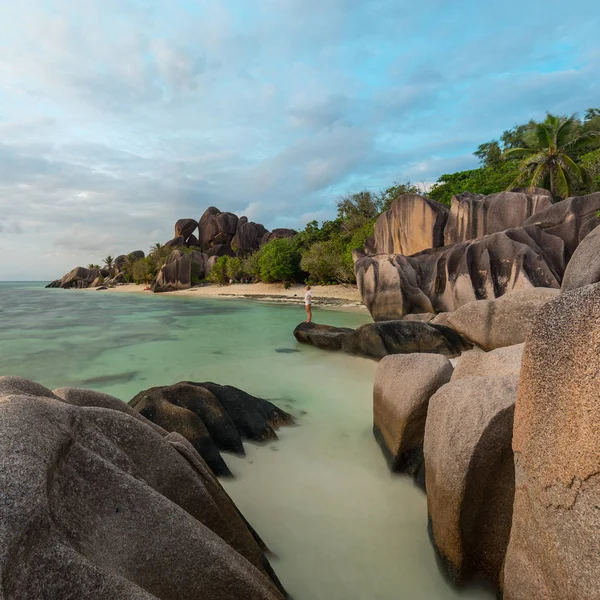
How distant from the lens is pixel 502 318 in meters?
7.57

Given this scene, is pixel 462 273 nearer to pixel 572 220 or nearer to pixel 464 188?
pixel 572 220

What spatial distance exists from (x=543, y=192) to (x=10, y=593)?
19.4 m

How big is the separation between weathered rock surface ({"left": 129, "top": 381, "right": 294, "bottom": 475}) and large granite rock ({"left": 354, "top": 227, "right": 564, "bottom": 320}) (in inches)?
383

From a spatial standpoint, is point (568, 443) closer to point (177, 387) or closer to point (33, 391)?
point (33, 391)

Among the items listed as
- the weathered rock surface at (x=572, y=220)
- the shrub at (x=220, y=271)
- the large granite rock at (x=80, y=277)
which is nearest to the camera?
the weathered rock surface at (x=572, y=220)

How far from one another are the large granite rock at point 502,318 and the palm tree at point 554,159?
18131 mm

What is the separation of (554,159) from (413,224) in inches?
499

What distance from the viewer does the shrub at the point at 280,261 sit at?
35.2 meters

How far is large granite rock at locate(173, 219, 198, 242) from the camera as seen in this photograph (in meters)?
57.5

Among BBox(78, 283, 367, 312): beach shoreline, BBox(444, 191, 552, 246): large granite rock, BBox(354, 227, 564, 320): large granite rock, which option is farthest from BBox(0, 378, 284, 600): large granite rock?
BBox(78, 283, 367, 312): beach shoreline

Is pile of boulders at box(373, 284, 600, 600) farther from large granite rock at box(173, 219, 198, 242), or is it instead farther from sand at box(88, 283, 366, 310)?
large granite rock at box(173, 219, 198, 242)

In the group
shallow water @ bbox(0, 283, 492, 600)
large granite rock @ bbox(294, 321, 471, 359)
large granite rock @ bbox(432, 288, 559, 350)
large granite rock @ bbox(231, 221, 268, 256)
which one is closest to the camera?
shallow water @ bbox(0, 283, 492, 600)

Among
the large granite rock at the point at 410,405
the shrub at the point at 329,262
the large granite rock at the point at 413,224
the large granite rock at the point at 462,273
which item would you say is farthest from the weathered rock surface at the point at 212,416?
the shrub at the point at 329,262

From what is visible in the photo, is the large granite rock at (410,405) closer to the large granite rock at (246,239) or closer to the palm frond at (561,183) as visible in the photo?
the palm frond at (561,183)
